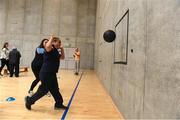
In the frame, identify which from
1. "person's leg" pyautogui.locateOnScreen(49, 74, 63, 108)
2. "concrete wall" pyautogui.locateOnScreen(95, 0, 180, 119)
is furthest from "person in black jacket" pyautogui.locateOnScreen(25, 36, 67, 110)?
"concrete wall" pyautogui.locateOnScreen(95, 0, 180, 119)

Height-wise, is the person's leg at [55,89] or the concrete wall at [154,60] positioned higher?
the concrete wall at [154,60]

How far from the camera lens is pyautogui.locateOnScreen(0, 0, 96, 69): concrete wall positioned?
18.6 metres

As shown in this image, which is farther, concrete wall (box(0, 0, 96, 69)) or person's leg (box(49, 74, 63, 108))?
concrete wall (box(0, 0, 96, 69))

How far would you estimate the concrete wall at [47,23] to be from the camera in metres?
18.6

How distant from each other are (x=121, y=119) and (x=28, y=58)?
15.9m

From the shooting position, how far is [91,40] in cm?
1891

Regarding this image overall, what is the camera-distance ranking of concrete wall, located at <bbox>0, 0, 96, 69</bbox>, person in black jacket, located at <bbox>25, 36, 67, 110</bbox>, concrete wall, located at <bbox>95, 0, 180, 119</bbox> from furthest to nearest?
concrete wall, located at <bbox>0, 0, 96, 69</bbox>, person in black jacket, located at <bbox>25, 36, 67, 110</bbox>, concrete wall, located at <bbox>95, 0, 180, 119</bbox>

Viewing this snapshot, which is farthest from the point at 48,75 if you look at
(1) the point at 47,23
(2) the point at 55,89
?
(1) the point at 47,23

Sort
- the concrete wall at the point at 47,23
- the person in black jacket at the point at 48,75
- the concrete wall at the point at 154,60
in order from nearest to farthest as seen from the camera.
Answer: the concrete wall at the point at 154,60 → the person in black jacket at the point at 48,75 → the concrete wall at the point at 47,23

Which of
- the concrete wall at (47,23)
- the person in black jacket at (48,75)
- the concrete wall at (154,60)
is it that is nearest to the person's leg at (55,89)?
the person in black jacket at (48,75)

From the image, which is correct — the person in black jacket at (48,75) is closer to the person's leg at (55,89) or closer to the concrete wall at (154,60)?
the person's leg at (55,89)

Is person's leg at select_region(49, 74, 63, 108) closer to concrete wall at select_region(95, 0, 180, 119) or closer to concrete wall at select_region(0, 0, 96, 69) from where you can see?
concrete wall at select_region(95, 0, 180, 119)

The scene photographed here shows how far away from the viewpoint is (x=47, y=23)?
61.5 feet

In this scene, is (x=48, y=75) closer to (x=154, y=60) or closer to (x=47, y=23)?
(x=154, y=60)
